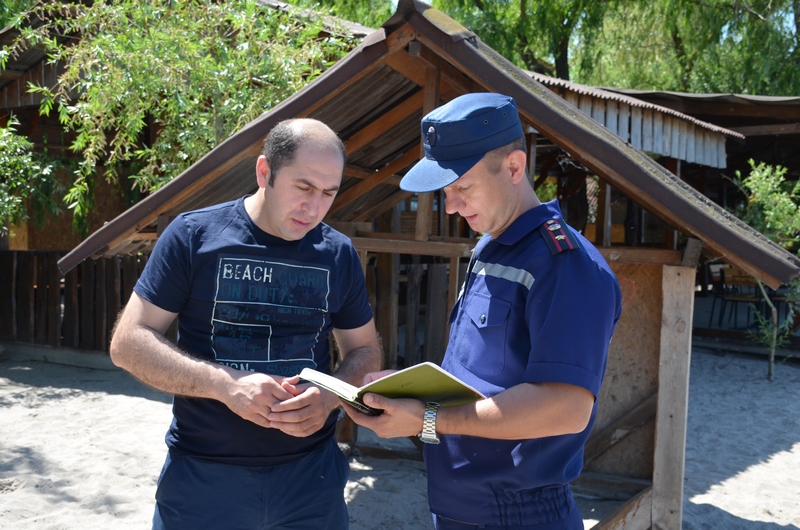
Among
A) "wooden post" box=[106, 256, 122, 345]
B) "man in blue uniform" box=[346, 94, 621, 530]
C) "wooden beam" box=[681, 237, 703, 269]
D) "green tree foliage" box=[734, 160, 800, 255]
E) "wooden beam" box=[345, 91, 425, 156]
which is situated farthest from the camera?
"wooden post" box=[106, 256, 122, 345]

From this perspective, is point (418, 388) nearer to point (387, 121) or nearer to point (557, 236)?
point (557, 236)

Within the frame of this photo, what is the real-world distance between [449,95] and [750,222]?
19.8 ft

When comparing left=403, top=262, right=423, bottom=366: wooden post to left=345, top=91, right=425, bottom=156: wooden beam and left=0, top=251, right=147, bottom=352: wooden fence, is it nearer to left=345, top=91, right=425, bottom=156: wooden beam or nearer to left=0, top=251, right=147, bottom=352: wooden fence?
left=345, top=91, right=425, bottom=156: wooden beam

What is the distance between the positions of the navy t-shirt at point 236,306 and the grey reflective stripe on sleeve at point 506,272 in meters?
0.64

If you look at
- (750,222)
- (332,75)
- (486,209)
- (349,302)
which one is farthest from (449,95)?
(750,222)

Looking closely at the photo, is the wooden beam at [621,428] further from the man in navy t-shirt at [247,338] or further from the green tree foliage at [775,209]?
the green tree foliage at [775,209]

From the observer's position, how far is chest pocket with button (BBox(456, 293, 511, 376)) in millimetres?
1767

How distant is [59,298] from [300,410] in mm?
8799

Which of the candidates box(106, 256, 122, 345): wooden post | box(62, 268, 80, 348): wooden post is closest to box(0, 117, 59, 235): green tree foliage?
box(62, 268, 80, 348): wooden post

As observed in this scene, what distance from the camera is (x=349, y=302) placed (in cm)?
247

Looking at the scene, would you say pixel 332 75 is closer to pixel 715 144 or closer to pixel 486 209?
pixel 486 209

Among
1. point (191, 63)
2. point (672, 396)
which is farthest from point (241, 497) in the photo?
point (191, 63)

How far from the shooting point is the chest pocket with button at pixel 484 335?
1767 mm

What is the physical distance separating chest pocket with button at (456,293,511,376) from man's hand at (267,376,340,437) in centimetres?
47
